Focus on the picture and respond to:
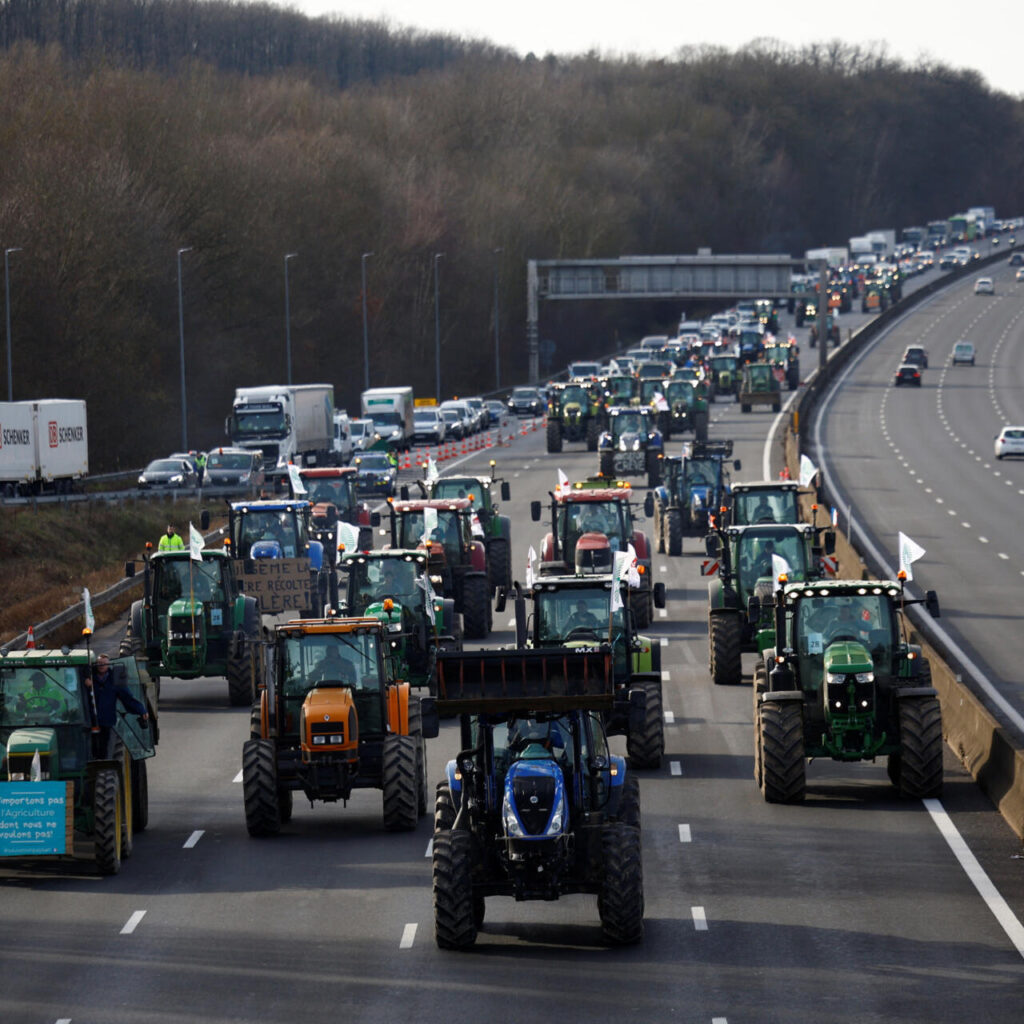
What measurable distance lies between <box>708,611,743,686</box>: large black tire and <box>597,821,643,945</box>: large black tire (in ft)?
48.3

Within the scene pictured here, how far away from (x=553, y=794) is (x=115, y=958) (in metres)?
3.97

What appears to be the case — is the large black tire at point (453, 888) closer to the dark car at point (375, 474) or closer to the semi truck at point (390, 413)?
the dark car at point (375, 474)

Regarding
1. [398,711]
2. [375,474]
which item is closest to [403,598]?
[398,711]

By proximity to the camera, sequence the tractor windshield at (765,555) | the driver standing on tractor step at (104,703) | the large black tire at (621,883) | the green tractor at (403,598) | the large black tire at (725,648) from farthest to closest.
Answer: the tractor windshield at (765,555)
the large black tire at (725,648)
the green tractor at (403,598)
the driver standing on tractor step at (104,703)
the large black tire at (621,883)

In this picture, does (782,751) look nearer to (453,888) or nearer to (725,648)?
(453,888)

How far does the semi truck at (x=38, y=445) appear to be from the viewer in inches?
2584

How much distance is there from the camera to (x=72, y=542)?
59.6 metres

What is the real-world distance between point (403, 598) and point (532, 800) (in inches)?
574

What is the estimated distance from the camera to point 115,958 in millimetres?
17812

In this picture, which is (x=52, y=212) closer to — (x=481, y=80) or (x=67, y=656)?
(x=67, y=656)

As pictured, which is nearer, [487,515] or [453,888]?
[453,888]

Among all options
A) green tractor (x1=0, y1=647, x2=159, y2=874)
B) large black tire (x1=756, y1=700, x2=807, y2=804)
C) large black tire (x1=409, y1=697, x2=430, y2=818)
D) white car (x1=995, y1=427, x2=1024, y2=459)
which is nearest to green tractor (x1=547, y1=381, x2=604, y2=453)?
white car (x1=995, y1=427, x2=1024, y2=459)

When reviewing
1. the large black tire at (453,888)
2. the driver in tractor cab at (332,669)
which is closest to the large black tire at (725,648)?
the driver in tractor cab at (332,669)

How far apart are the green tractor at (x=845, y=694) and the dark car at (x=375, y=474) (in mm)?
43479
